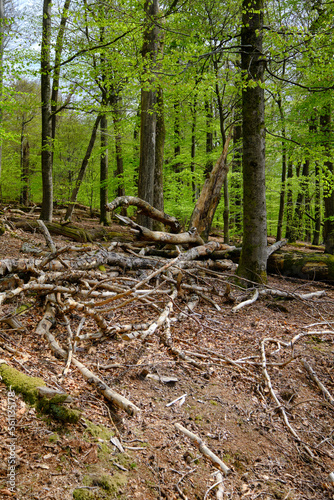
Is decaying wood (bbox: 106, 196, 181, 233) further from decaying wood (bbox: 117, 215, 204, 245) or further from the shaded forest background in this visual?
the shaded forest background

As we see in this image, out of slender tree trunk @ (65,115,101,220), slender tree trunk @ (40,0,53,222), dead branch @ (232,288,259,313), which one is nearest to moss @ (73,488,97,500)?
dead branch @ (232,288,259,313)

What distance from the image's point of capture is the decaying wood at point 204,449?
2.26 m

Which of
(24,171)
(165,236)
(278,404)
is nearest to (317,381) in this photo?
(278,404)

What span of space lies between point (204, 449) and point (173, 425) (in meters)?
0.33

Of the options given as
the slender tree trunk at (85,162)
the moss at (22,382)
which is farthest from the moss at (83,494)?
the slender tree trunk at (85,162)

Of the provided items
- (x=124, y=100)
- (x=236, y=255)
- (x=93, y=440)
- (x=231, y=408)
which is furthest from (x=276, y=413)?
(x=124, y=100)

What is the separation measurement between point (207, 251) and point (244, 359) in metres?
4.03

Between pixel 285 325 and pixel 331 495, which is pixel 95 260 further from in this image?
pixel 331 495

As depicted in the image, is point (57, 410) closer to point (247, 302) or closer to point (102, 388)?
point (102, 388)

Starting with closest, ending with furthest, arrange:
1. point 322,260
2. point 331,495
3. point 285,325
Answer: point 331,495
point 285,325
point 322,260

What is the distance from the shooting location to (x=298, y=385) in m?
3.65

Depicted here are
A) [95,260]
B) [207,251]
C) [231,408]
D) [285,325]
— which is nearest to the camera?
[231,408]

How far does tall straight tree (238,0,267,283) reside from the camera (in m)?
6.14

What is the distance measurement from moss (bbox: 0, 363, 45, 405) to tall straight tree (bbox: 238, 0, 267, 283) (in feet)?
16.9
